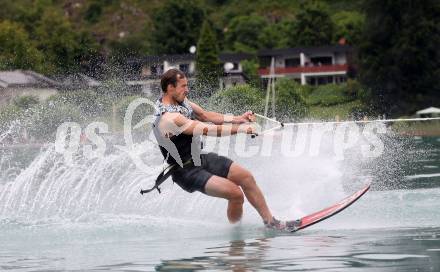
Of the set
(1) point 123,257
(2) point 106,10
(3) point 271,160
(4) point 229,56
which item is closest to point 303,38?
(4) point 229,56

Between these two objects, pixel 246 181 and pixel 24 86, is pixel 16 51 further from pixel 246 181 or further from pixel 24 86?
pixel 246 181

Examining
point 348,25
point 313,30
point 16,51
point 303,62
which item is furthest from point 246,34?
point 16,51

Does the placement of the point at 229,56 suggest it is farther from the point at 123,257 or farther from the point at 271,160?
the point at 123,257

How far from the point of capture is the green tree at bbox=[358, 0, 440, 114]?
66.8 m

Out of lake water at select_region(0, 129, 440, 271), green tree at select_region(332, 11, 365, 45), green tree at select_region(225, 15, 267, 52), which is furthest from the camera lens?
green tree at select_region(225, 15, 267, 52)

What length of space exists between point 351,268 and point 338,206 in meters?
3.13

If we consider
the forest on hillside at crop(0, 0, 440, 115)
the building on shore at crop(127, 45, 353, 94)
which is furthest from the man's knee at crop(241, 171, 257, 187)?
the building on shore at crop(127, 45, 353, 94)

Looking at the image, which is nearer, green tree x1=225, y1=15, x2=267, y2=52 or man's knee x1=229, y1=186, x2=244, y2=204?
man's knee x1=229, y1=186, x2=244, y2=204

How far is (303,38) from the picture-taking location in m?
102

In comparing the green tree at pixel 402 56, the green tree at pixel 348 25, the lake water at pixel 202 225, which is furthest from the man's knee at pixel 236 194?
the green tree at pixel 348 25

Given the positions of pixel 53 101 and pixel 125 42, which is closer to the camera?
pixel 53 101

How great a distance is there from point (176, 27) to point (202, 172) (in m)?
97.5

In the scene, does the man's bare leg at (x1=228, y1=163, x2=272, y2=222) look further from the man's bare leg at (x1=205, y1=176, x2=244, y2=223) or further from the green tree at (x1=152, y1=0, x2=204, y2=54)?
the green tree at (x1=152, y1=0, x2=204, y2=54)

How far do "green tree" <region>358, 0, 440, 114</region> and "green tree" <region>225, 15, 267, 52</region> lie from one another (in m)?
40.9
